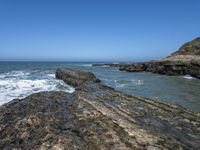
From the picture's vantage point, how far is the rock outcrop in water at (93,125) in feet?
14.4

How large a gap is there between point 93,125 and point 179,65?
152 feet

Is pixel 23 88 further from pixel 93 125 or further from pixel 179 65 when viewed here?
pixel 179 65

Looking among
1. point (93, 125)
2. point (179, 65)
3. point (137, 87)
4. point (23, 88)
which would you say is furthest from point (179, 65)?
point (93, 125)

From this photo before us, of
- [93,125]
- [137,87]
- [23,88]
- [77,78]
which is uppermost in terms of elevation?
[93,125]

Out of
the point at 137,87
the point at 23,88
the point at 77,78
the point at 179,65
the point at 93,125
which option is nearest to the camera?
the point at 93,125

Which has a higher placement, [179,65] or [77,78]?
[77,78]

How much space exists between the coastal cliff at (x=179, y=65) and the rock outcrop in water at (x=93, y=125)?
1514 inches

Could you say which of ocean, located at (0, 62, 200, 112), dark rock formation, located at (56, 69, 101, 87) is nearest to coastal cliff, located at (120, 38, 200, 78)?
ocean, located at (0, 62, 200, 112)

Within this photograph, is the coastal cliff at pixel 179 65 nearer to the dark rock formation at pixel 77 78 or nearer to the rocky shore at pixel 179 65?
the rocky shore at pixel 179 65

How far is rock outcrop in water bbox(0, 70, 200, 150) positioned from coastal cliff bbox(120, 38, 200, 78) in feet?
126

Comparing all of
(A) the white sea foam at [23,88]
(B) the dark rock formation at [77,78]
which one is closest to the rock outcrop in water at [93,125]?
(A) the white sea foam at [23,88]

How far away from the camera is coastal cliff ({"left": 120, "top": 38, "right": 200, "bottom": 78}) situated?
44372 mm

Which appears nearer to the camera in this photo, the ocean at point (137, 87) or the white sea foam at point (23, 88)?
the ocean at point (137, 87)

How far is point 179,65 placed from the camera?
48.4 metres
